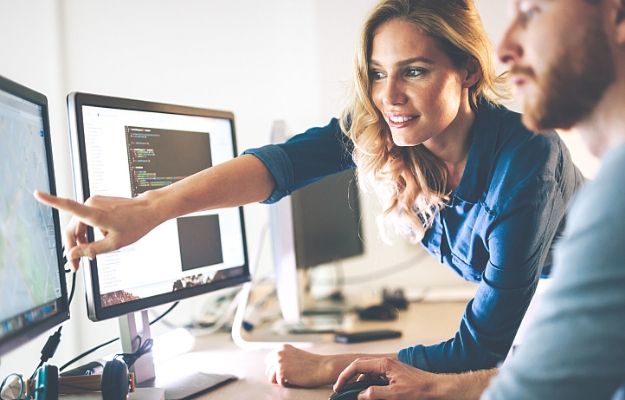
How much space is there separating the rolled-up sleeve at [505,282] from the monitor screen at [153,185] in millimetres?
507

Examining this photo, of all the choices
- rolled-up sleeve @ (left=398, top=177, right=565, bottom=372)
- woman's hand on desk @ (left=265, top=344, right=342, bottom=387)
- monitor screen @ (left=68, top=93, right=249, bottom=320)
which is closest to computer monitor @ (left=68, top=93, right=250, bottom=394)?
monitor screen @ (left=68, top=93, right=249, bottom=320)

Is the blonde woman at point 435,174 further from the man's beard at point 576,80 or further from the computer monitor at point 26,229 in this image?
the man's beard at point 576,80

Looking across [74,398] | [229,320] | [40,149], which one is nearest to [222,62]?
[229,320]

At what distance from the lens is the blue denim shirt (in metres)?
1.09

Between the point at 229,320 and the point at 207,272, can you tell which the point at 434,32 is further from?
the point at 229,320

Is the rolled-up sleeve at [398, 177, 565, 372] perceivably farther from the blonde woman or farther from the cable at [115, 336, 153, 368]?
the cable at [115, 336, 153, 368]

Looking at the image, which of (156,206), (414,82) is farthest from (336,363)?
(414,82)

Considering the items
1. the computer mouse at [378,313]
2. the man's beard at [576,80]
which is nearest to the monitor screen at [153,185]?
the computer mouse at [378,313]

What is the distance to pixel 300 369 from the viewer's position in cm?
115

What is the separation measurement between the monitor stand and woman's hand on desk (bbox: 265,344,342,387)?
0.35ft

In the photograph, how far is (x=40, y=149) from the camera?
38.7 inches

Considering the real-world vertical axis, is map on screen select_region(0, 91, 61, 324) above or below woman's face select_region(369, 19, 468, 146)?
below

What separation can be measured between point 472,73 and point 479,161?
0.20m

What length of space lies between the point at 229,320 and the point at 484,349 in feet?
3.03
